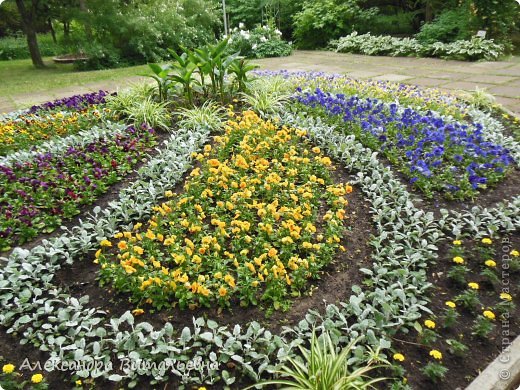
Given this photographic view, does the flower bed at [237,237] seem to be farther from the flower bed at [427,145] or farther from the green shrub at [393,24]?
the green shrub at [393,24]

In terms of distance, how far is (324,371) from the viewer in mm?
1657

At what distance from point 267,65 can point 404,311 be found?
25.9ft

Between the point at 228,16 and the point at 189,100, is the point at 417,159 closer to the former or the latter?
the point at 189,100

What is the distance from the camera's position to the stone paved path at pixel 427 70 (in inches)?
237

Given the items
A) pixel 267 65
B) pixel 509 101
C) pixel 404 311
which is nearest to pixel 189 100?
pixel 404 311

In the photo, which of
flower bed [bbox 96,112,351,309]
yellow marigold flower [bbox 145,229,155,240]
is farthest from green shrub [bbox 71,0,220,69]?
yellow marigold flower [bbox 145,229,155,240]

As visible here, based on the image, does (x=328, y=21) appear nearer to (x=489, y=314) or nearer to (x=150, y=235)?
(x=150, y=235)

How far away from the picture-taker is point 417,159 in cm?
336

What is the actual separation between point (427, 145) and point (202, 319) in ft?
8.85

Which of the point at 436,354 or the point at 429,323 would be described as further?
the point at 429,323

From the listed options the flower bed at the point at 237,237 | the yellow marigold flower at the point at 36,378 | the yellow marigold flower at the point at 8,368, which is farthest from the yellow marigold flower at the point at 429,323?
the yellow marigold flower at the point at 8,368

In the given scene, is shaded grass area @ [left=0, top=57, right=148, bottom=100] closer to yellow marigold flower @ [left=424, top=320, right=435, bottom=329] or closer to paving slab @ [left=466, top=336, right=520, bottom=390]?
yellow marigold flower @ [left=424, top=320, right=435, bottom=329]

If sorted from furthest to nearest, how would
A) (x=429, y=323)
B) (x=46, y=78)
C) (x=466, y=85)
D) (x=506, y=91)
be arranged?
1. (x=46, y=78)
2. (x=466, y=85)
3. (x=506, y=91)
4. (x=429, y=323)

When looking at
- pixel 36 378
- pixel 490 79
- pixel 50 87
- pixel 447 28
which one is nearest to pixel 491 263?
pixel 36 378
